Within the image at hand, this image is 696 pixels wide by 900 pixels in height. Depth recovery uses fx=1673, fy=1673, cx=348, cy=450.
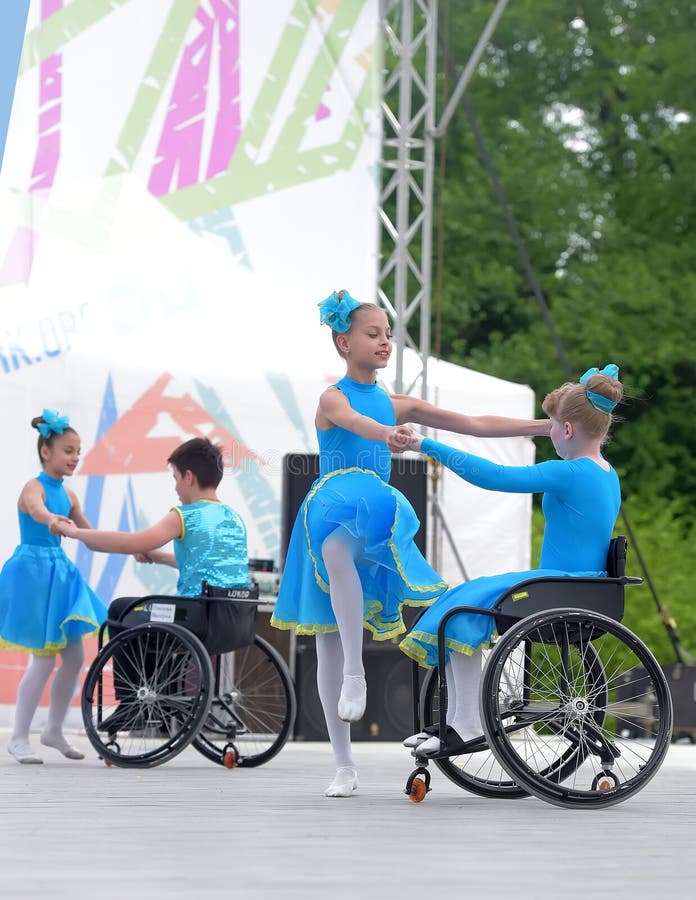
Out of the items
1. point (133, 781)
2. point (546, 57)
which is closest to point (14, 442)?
point (133, 781)

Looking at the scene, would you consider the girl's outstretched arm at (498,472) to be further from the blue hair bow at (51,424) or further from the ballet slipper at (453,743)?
the blue hair bow at (51,424)

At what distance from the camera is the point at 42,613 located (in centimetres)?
592

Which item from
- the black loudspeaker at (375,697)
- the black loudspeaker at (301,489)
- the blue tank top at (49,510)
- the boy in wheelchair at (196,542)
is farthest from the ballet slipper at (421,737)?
the black loudspeaker at (375,697)

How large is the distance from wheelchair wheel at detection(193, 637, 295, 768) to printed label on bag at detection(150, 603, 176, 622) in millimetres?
365

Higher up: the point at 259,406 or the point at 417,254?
the point at 417,254

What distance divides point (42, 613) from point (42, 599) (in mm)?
50

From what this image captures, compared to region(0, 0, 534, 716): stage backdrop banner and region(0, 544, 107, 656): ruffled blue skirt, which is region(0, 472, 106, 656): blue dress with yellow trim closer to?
region(0, 544, 107, 656): ruffled blue skirt

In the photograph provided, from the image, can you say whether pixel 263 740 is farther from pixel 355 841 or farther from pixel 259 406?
pixel 355 841

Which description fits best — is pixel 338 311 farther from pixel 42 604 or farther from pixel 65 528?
pixel 42 604

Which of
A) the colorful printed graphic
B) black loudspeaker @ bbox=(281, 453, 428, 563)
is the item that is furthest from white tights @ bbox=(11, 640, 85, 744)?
the colorful printed graphic

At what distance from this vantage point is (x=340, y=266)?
9.17 m

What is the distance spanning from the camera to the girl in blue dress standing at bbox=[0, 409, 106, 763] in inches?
232

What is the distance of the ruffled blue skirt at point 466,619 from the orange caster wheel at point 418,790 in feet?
1.00

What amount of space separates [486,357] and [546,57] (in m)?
4.66
